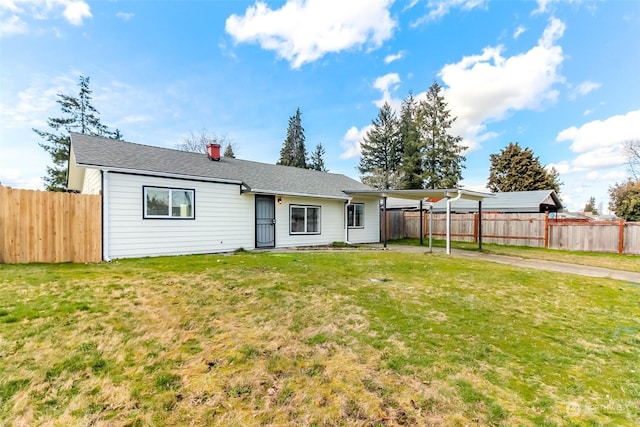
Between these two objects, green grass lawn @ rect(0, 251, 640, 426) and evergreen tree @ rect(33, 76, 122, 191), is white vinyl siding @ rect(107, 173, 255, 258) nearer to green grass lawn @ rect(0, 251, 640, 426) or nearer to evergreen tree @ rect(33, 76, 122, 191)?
green grass lawn @ rect(0, 251, 640, 426)

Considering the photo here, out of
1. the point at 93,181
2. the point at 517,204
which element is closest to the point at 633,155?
the point at 517,204

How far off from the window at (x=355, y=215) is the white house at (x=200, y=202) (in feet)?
0.17

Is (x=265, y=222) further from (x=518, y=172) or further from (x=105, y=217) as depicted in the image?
(x=518, y=172)

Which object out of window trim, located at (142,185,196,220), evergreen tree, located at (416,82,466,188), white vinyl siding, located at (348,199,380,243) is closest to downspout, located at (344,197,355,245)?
white vinyl siding, located at (348,199,380,243)

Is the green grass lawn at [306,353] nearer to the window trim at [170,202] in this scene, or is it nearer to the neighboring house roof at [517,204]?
the window trim at [170,202]

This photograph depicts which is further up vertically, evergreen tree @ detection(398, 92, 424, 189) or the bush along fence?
evergreen tree @ detection(398, 92, 424, 189)

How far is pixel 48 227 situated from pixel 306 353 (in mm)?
8372

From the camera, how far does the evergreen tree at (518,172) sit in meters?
33.7

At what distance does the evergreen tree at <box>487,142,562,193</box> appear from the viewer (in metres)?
33.7

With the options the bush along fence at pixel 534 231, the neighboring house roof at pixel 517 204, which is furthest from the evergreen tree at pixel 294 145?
the bush along fence at pixel 534 231

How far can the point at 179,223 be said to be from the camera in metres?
10.0

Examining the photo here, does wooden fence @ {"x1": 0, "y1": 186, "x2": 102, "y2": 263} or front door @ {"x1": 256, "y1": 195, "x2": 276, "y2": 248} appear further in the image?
front door @ {"x1": 256, "y1": 195, "x2": 276, "y2": 248}

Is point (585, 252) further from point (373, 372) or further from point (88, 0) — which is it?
point (88, 0)

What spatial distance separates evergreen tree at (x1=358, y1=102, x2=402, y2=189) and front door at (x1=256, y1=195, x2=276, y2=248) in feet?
85.0
